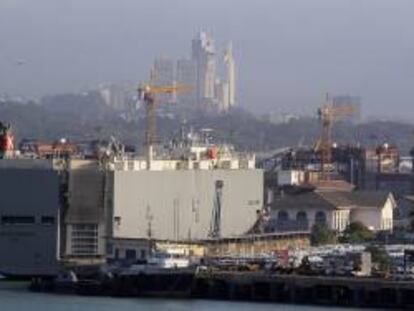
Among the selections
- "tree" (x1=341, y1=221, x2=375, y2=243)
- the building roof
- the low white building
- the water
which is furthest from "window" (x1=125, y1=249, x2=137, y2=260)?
the building roof

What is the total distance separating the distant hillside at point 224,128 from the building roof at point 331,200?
33.9 metres

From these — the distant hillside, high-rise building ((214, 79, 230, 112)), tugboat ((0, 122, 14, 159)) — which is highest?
high-rise building ((214, 79, 230, 112))

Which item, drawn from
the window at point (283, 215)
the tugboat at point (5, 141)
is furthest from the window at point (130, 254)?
the window at point (283, 215)

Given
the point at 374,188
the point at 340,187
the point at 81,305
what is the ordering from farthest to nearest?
the point at 374,188 < the point at 340,187 < the point at 81,305

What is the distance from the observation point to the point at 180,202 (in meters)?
30.8

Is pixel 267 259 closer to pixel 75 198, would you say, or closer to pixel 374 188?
pixel 75 198

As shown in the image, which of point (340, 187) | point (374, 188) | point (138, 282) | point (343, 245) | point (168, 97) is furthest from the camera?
point (168, 97)

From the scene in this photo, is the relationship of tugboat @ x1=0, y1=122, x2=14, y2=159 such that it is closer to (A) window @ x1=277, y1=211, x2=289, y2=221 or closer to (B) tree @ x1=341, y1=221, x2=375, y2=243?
(B) tree @ x1=341, y1=221, x2=375, y2=243

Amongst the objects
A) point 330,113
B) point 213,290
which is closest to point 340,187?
point 330,113

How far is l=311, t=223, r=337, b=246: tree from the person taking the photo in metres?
32.4

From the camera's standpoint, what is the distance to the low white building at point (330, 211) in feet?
119

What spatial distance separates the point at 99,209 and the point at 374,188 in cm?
2127

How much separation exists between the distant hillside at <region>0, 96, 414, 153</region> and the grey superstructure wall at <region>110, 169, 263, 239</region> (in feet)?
132

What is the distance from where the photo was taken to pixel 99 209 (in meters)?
28.8
